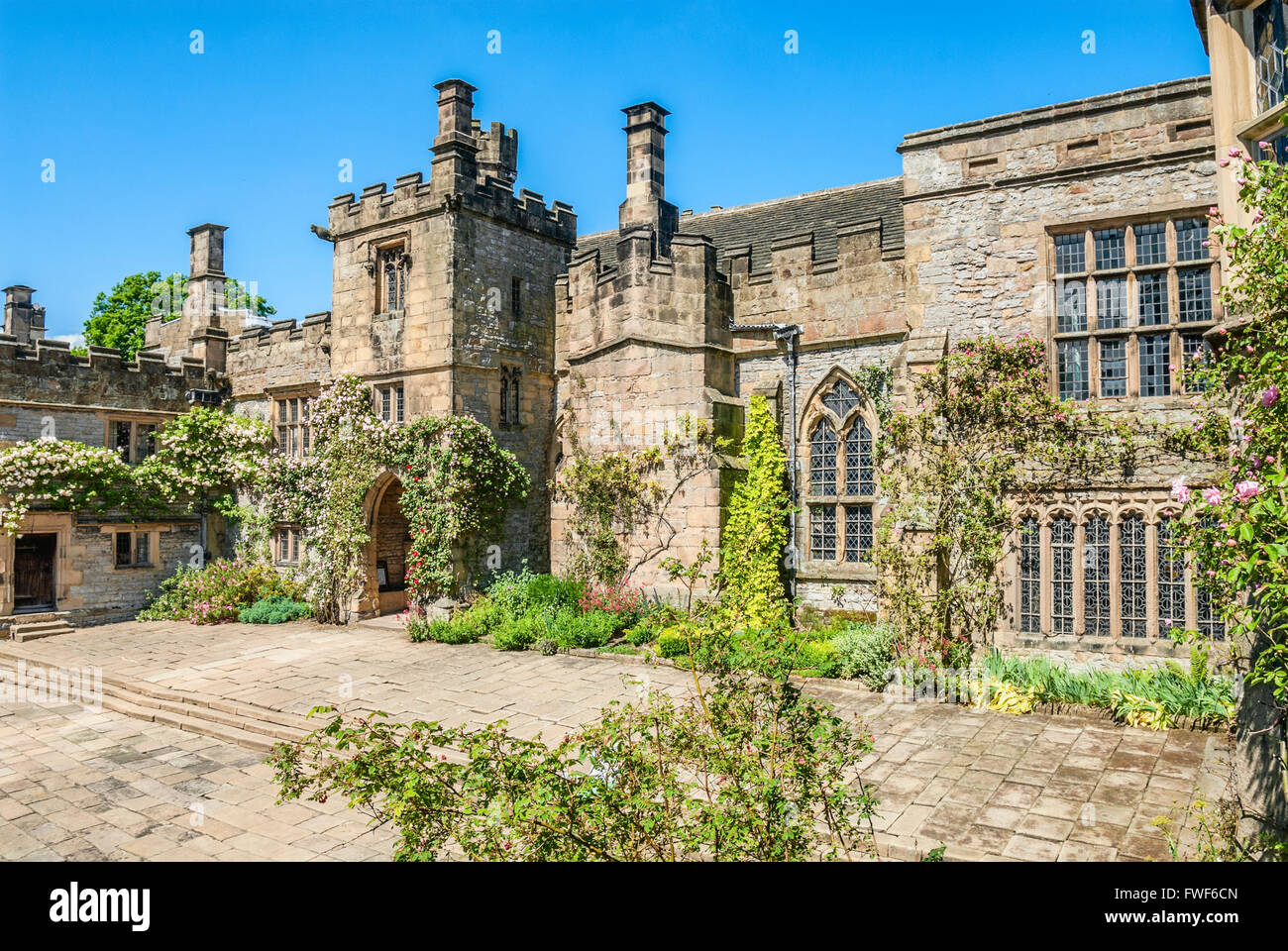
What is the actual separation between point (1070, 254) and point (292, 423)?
55.0 ft

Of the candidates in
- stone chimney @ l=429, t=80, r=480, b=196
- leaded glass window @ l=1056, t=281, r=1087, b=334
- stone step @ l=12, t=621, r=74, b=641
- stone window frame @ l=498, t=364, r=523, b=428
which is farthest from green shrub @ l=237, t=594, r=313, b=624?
leaded glass window @ l=1056, t=281, r=1087, b=334

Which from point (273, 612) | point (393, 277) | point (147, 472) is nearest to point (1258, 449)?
point (393, 277)

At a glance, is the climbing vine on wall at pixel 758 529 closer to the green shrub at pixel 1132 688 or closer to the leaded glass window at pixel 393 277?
the green shrub at pixel 1132 688

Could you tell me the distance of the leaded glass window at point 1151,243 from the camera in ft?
34.4

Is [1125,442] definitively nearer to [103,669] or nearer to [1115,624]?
[1115,624]

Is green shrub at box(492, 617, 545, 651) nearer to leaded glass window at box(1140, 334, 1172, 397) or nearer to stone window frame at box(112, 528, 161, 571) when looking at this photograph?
leaded glass window at box(1140, 334, 1172, 397)

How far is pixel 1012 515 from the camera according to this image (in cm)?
1095

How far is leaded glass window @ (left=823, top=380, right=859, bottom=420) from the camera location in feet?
45.5

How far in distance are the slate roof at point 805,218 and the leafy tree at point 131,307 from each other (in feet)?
76.3

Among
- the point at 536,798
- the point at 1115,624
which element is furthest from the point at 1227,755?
the point at 536,798

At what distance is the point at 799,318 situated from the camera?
563 inches

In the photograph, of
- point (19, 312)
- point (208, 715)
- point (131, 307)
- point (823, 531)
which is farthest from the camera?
point (131, 307)

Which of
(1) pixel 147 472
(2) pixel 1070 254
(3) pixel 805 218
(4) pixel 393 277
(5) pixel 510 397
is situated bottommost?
(1) pixel 147 472

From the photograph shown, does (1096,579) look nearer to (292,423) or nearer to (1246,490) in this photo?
(1246,490)
